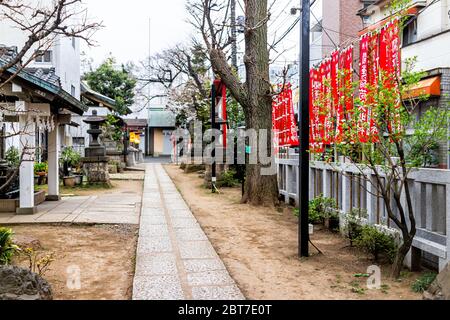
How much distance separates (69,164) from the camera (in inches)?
728

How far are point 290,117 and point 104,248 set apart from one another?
6871 mm

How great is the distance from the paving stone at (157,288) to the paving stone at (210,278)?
7.5 inches

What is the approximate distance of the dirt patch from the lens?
493cm

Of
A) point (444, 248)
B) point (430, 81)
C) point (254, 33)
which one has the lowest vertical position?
point (444, 248)

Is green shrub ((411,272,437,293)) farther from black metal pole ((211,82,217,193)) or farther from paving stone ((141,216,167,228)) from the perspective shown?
black metal pole ((211,82,217,193))

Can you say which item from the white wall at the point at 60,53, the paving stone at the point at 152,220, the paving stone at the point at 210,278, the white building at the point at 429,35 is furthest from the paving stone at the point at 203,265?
the white wall at the point at 60,53

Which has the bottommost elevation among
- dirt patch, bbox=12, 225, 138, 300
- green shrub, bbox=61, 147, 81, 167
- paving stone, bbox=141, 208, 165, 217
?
dirt patch, bbox=12, 225, 138, 300

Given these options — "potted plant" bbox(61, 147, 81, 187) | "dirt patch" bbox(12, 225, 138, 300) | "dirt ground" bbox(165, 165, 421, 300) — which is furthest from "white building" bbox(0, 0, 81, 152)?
"dirt ground" bbox(165, 165, 421, 300)

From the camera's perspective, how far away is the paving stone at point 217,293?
4516 millimetres

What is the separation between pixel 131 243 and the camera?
24.4 feet

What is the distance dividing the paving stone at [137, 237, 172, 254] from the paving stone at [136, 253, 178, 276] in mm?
315

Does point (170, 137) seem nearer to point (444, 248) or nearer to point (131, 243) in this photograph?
point (131, 243)

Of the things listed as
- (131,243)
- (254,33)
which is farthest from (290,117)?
(131,243)

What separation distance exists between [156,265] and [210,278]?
96 cm
